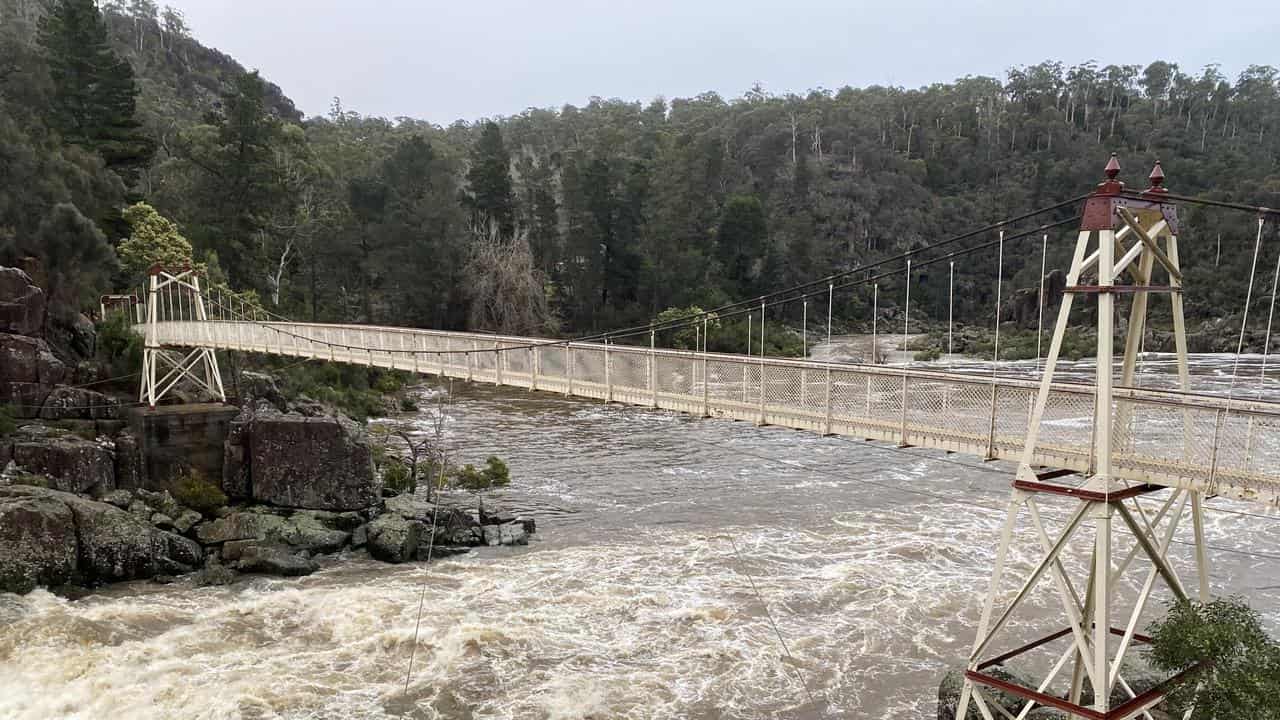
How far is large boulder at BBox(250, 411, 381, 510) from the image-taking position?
16.8 meters

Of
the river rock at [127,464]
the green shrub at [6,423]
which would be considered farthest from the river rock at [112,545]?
the green shrub at [6,423]

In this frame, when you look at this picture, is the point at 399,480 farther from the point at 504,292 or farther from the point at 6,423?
the point at 504,292

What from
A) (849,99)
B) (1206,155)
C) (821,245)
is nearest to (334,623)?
(821,245)

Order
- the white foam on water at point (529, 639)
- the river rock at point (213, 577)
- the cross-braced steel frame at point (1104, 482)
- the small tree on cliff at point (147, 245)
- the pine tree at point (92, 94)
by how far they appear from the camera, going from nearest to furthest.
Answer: the cross-braced steel frame at point (1104, 482), the white foam on water at point (529, 639), the river rock at point (213, 577), the small tree on cliff at point (147, 245), the pine tree at point (92, 94)

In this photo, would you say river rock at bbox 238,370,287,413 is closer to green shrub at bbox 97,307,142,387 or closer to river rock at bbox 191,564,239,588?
green shrub at bbox 97,307,142,387

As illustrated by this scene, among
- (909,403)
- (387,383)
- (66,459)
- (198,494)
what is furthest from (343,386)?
(909,403)

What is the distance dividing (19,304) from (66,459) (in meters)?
5.27

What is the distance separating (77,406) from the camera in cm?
1819

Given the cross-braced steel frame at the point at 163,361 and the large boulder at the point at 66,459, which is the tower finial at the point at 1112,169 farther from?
the cross-braced steel frame at the point at 163,361

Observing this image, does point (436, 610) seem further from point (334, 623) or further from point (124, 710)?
point (124, 710)

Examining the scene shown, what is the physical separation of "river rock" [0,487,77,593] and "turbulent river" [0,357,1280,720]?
407 millimetres

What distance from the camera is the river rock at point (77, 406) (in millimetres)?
17812

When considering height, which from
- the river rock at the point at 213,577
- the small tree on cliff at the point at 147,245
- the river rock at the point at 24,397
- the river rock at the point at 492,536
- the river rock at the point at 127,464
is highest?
the small tree on cliff at the point at 147,245

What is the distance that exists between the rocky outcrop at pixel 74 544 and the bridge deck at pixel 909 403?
5127mm
